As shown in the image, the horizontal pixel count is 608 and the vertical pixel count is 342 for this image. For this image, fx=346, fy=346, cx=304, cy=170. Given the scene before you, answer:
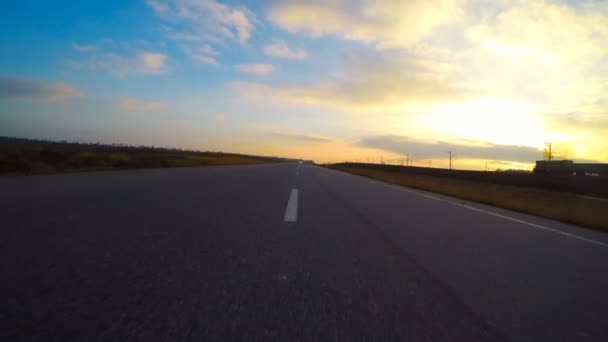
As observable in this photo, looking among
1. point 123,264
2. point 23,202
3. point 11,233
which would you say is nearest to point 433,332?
point 123,264

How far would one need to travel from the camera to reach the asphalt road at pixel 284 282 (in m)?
2.00

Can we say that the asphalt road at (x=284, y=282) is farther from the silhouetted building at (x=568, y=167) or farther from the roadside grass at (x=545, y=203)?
the silhouetted building at (x=568, y=167)

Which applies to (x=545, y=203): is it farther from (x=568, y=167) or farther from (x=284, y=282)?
(x=568, y=167)

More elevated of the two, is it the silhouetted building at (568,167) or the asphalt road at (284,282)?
the silhouetted building at (568,167)

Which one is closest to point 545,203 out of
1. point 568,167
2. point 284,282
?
point 284,282

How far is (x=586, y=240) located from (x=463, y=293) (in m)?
4.54

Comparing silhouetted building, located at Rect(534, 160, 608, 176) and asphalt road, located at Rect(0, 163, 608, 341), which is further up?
silhouetted building, located at Rect(534, 160, 608, 176)

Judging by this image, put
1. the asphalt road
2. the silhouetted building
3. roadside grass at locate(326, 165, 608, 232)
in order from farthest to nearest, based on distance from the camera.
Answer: the silhouetted building → roadside grass at locate(326, 165, 608, 232) → the asphalt road

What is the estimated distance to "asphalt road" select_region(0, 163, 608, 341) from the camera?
2.00 meters

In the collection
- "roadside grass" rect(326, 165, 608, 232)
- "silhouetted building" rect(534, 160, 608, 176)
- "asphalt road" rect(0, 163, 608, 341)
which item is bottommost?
"roadside grass" rect(326, 165, 608, 232)

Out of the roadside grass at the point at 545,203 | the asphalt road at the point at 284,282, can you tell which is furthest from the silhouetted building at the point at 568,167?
the asphalt road at the point at 284,282

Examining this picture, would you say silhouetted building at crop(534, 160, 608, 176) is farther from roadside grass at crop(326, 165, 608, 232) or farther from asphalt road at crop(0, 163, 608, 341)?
asphalt road at crop(0, 163, 608, 341)

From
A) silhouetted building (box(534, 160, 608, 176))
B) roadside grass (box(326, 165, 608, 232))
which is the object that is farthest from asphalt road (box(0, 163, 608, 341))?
silhouetted building (box(534, 160, 608, 176))

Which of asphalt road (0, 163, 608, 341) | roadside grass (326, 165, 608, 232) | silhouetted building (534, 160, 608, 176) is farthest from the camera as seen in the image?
silhouetted building (534, 160, 608, 176)
